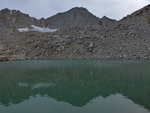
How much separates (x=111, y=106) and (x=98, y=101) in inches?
65.5

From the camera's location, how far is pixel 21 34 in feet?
279

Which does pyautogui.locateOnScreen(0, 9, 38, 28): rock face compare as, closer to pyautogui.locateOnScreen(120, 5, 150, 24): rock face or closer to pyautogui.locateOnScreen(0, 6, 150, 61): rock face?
pyautogui.locateOnScreen(0, 6, 150, 61): rock face

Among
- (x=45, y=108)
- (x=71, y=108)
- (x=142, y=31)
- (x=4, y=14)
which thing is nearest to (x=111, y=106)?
(x=71, y=108)

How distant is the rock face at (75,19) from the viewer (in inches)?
5315

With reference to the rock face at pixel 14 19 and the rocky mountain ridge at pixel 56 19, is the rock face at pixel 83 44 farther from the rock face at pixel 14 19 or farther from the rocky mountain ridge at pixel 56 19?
the rocky mountain ridge at pixel 56 19

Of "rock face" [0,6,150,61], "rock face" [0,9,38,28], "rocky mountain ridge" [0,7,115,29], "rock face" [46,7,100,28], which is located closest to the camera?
"rock face" [0,6,150,61]

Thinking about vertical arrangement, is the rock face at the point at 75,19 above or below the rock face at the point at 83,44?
above

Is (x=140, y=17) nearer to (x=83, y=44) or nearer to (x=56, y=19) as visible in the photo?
(x=83, y=44)

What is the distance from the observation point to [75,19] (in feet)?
471

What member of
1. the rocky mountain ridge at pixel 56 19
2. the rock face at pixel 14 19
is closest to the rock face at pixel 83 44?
the rock face at pixel 14 19

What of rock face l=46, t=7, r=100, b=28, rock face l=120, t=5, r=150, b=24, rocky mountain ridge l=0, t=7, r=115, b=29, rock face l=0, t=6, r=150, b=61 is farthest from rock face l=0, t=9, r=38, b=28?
rock face l=120, t=5, r=150, b=24

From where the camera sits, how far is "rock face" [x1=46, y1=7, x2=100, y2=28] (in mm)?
135000

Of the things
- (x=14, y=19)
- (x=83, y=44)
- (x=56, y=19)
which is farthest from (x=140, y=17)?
(x=14, y=19)

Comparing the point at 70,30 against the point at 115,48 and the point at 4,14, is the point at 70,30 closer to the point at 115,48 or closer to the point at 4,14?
the point at 115,48
